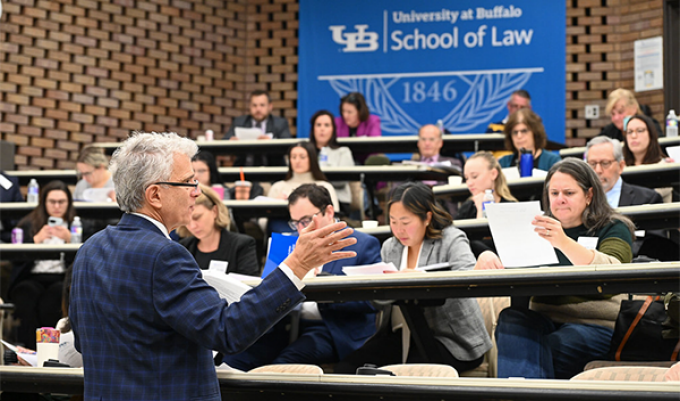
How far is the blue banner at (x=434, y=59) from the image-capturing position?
7535 millimetres

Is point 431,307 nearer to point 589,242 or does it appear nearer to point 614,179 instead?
point 589,242

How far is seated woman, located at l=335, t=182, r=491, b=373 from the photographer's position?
2.88m

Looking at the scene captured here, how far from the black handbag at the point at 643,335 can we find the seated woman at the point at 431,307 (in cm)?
55

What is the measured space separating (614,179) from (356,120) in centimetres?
305

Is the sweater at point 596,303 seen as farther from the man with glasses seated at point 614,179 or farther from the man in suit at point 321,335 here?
the man with glasses seated at point 614,179

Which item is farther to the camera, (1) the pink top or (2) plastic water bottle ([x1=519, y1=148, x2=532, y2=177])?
(1) the pink top

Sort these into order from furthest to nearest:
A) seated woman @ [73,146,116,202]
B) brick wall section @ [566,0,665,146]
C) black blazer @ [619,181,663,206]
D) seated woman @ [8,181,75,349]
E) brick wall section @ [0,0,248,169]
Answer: brick wall section @ [566,0,665,146] → brick wall section @ [0,0,248,169] → seated woman @ [73,146,116,202] → seated woman @ [8,181,75,349] → black blazer @ [619,181,663,206]

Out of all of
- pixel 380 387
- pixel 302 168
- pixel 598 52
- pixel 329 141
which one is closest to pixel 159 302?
pixel 380 387

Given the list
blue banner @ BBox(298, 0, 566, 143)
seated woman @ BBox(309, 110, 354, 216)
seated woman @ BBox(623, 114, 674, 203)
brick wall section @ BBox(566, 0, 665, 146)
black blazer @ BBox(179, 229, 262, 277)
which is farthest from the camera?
brick wall section @ BBox(566, 0, 665, 146)

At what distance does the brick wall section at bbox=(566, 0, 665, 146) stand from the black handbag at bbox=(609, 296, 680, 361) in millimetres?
5614

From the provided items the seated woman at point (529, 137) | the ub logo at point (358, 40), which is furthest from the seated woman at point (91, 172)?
the ub logo at point (358, 40)

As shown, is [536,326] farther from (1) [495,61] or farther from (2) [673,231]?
(1) [495,61]

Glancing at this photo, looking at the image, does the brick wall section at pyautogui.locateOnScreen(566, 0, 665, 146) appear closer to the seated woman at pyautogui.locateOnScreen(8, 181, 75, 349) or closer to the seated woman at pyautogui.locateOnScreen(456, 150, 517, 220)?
the seated woman at pyautogui.locateOnScreen(456, 150, 517, 220)

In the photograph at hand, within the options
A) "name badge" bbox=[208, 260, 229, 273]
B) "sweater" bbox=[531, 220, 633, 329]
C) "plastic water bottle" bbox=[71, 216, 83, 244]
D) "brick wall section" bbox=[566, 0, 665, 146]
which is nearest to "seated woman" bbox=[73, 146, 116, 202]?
"plastic water bottle" bbox=[71, 216, 83, 244]
